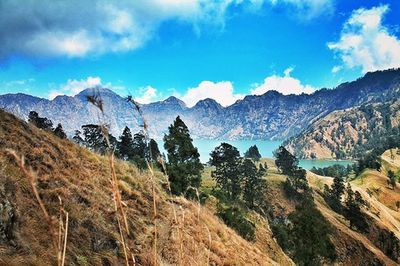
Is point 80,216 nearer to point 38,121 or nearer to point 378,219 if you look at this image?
point 38,121

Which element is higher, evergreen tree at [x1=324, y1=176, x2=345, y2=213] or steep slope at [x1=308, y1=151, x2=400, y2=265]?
evergreen tree at [x1=324, y1=176, x2=345, y2=213]

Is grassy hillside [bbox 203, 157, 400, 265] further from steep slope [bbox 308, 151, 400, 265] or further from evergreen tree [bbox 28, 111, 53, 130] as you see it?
evergreen tree [bbox 28, 111, 53, 130]

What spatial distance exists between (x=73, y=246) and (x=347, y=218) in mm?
114703

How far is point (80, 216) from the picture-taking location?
989 centimetres

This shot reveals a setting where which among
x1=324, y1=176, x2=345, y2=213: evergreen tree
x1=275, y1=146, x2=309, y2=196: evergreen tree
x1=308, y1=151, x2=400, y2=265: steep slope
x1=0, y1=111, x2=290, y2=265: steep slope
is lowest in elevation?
x1=308, y1=151, x2=400, y2=265: steep slope

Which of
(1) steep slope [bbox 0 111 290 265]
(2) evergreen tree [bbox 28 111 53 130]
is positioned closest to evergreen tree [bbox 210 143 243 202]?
(2) evergreen tree [bbox 28 111 53 130]

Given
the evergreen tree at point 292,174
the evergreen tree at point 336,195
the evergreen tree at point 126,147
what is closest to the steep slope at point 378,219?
the evergreen tree at point 336,195

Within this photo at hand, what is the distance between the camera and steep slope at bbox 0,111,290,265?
592cm

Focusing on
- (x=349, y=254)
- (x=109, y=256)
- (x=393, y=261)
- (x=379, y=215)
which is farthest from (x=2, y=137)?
(x=379, y=215)

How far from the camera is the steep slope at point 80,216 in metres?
Result: 5.92

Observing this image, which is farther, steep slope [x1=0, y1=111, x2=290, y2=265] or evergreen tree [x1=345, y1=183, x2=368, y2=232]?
evergreen tree [x1=345, y1=183, x2=368, y2=232]

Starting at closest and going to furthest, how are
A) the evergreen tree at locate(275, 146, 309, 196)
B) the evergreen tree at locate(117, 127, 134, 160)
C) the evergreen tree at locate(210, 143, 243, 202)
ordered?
1. the evergreen tree at locate(117, 127, 134, 160)
2. the evergreen tree at locate(210, 143, 243, 202)
3. the evergreen tree at locate(275, 146, 309, 196)

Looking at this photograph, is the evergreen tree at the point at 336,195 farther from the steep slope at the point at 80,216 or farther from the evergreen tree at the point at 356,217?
the steep slope at the point at 80,216

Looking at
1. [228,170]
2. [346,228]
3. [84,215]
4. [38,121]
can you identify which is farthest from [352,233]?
[84,215]
